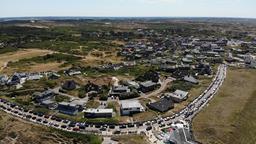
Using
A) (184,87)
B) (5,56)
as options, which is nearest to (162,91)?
(184,87)

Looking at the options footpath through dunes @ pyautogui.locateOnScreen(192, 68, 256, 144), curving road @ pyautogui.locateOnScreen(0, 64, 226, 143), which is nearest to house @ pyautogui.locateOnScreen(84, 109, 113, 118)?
curving road @ pyautogui.locateOnScreen(0, 64, 226, 143)

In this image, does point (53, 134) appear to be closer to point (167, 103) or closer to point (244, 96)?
point (167, 103)

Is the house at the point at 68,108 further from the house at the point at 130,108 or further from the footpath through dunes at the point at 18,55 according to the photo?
the footpath through dunes at the point at 18,55

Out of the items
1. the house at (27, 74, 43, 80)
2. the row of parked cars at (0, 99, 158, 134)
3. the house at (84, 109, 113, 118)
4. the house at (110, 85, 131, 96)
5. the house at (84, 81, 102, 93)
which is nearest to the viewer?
the row of parked cars at (0, 99, 158, 134)

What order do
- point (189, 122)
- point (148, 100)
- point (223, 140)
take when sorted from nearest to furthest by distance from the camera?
point (223, 140) → point (189, 122) → point (148, 100)

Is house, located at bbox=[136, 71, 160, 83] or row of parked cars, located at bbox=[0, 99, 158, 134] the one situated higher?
house, located at bbox=[136, 71, 160, 83]

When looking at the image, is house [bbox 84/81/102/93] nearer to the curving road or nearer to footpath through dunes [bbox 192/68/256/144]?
the curving road

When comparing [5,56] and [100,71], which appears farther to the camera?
[5,56]

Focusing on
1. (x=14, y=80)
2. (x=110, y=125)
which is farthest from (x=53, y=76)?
(x=110, y=125)
